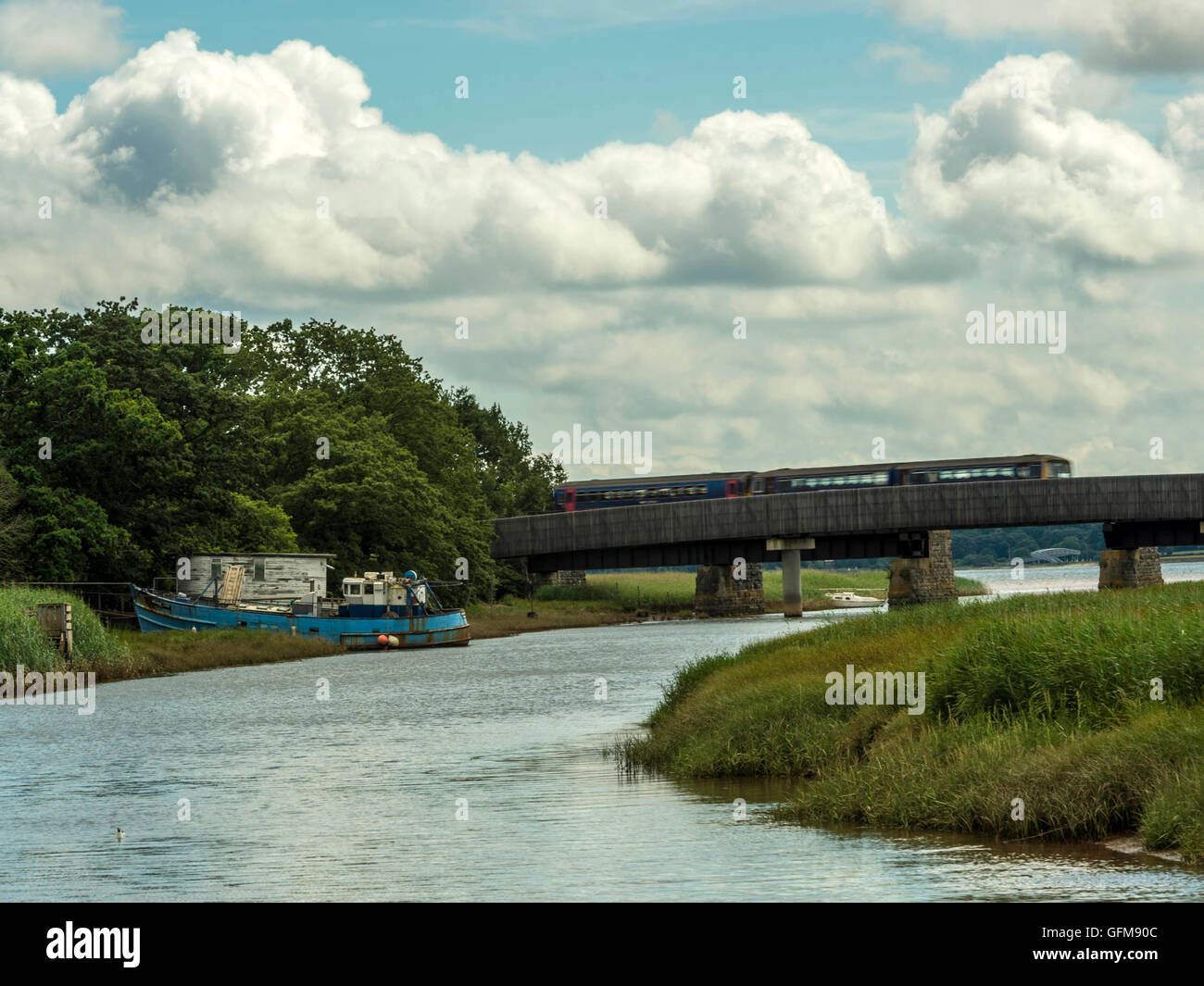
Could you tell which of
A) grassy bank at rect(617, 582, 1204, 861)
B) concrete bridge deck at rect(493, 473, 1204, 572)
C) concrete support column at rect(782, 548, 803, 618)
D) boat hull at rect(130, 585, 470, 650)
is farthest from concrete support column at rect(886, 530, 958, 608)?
grassy bank at rect(617, 582, 1204, 861)

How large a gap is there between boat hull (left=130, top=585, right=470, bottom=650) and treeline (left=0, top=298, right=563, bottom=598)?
10.8 ft

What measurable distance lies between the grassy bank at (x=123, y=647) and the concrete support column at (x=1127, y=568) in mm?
62099

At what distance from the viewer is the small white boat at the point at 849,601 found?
5821 inches

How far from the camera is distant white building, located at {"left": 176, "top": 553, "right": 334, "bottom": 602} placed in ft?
243

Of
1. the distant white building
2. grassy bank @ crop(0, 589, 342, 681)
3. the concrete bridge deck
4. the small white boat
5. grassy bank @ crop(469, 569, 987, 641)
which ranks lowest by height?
the small white boat

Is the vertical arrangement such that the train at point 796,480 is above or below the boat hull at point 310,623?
above

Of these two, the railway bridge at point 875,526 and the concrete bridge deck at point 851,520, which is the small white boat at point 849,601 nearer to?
the railway bridge at point 875,526

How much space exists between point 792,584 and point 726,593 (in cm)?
1139

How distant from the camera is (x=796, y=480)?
362 ft

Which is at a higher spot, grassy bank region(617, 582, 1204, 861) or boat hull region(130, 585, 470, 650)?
grassy bank region(617, 582, 1204, 861)

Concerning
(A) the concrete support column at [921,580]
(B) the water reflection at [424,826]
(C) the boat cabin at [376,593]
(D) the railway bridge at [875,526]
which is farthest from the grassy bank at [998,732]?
(A) the concrete support column at [921,580]

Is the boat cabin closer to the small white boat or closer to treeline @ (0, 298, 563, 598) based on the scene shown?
treeline @ (0, 298, 563, 598)

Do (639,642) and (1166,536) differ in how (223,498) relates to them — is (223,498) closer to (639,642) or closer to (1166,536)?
(639,642)

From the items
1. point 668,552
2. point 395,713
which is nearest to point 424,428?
point 668,552
